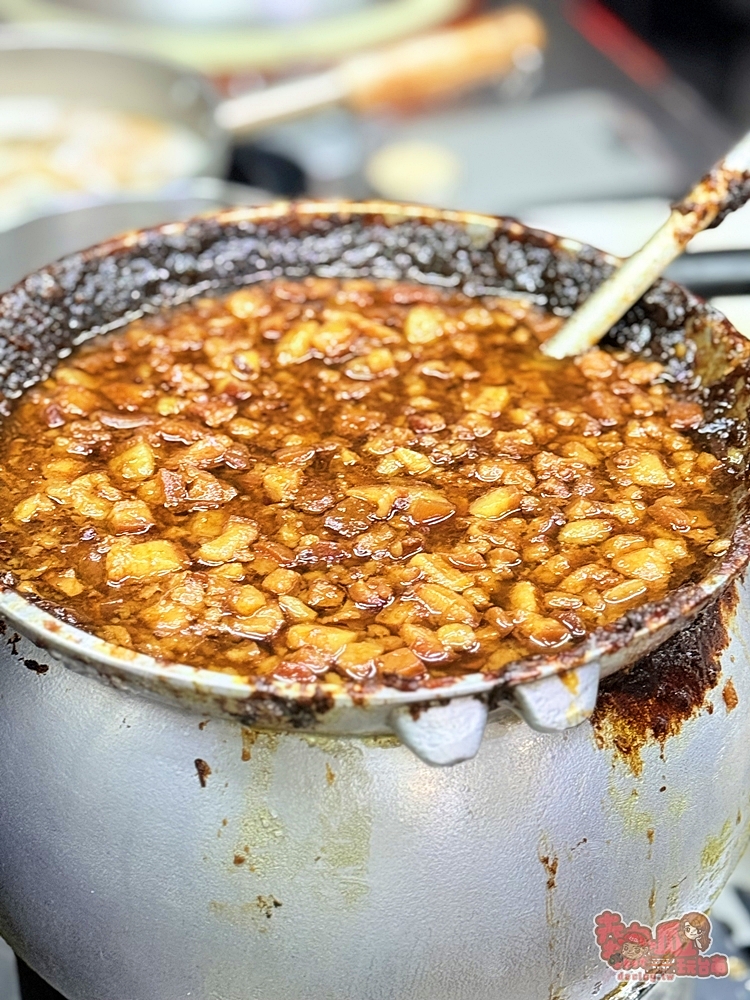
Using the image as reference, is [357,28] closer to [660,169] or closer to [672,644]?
[660,169]

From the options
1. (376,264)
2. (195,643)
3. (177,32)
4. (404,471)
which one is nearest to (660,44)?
(177,32)

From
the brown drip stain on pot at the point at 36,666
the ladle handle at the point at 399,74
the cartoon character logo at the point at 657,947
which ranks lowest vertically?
the cartoon character logo at the point at 657,947

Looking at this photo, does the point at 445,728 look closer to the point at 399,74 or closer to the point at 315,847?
the point at 315,847

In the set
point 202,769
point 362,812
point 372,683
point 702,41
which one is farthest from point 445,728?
point 702,41

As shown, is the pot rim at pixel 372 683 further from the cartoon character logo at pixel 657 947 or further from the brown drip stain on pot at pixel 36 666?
the cartoon character logo at pixel 657 947

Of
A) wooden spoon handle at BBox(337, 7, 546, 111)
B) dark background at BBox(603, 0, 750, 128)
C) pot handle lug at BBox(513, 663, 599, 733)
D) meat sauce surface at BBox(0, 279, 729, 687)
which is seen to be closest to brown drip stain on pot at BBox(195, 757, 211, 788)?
meat sauce surface at BBox(0, 279, 729, 687)

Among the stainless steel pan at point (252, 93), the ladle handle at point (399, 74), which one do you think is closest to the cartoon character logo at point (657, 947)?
the stainless steel pan at point (252, 93)

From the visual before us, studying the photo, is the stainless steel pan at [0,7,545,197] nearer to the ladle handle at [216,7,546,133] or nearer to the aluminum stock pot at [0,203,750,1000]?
the ladle handle at [216,7,546,133]
